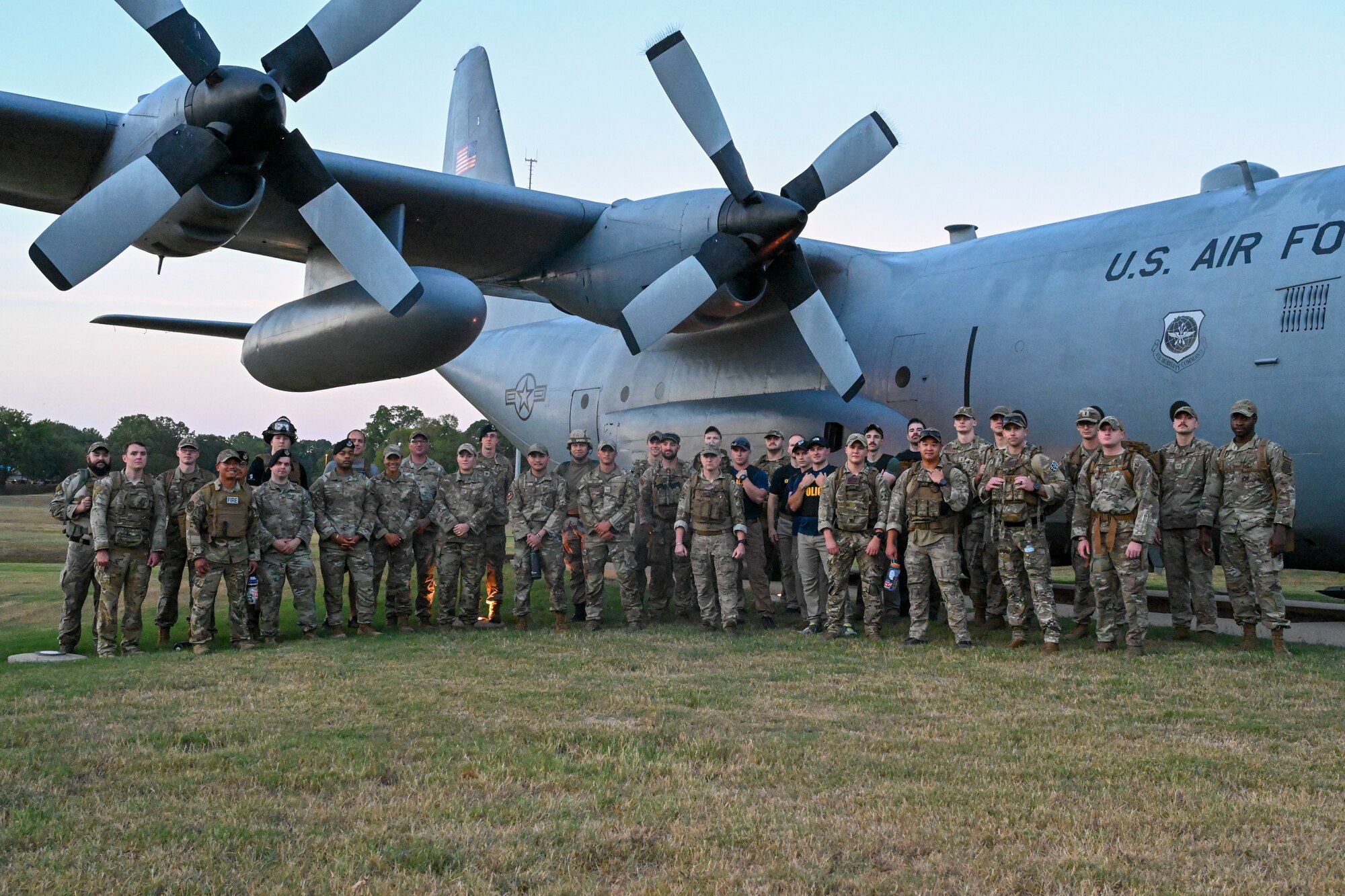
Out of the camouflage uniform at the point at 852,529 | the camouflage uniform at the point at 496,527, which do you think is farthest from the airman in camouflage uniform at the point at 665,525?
the camouflage uniform at the point at 852,529

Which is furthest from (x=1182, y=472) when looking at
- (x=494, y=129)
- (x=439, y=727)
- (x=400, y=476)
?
(x=494, y=129)

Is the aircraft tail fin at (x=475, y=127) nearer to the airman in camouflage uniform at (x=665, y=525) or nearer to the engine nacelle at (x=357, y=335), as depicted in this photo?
the engine nacelle at (x=357, y=335)

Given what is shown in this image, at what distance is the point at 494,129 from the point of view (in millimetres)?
16625

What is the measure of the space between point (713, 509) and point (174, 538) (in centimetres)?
468

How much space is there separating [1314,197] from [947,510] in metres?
3.88

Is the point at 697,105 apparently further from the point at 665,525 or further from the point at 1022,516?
the point at 1022,516

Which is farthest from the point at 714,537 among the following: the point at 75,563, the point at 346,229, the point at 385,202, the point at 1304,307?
the point at 75,563

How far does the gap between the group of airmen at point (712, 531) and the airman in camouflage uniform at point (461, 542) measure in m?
0.02

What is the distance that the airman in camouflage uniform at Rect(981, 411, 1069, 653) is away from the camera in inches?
318

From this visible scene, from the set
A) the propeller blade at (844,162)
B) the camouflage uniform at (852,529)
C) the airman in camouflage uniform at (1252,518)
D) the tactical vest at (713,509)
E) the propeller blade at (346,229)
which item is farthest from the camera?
the propeller blade at (844,162)

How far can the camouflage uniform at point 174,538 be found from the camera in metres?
9.10

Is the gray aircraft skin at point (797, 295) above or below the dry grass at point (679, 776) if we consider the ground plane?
above

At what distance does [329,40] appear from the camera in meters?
9.29

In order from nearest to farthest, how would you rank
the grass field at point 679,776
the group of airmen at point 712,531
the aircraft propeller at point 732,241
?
1. the grass field at point 679,776
2. the group of airmen at point 712,531
3. the aircraft propeller at point 732,241
